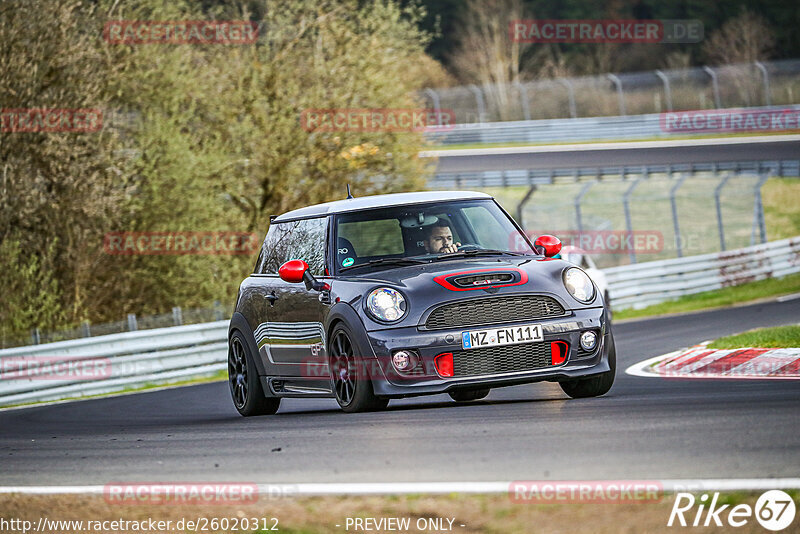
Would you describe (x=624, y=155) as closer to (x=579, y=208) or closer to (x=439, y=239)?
(x=579, y=208)

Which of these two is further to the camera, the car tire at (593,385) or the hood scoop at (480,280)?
the car tire at (593,385)

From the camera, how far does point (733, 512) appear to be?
552 cm

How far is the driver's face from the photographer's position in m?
10.5

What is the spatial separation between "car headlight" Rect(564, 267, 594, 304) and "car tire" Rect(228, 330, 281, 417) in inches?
121

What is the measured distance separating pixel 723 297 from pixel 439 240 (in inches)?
722

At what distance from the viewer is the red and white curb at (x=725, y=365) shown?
11.9m

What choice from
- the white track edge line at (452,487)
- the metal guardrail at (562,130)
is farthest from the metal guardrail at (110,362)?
the metal guardrail at (562,130)

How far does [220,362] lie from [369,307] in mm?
11993

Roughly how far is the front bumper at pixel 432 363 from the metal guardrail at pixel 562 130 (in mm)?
41414

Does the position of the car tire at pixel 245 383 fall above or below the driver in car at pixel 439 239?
below

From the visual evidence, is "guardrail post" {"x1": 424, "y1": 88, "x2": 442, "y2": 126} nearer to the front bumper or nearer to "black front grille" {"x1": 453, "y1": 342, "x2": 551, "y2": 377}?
the front bumper

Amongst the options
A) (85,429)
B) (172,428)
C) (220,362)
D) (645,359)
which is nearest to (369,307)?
(172,428)

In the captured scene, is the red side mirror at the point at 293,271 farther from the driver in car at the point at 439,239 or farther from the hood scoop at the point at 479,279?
the hood scoop at the point at 479,279

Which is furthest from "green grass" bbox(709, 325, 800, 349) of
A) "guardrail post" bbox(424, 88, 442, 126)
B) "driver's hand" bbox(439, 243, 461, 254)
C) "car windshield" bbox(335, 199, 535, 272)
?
"guardrail post" bbox(424, 88, 442, 126)
